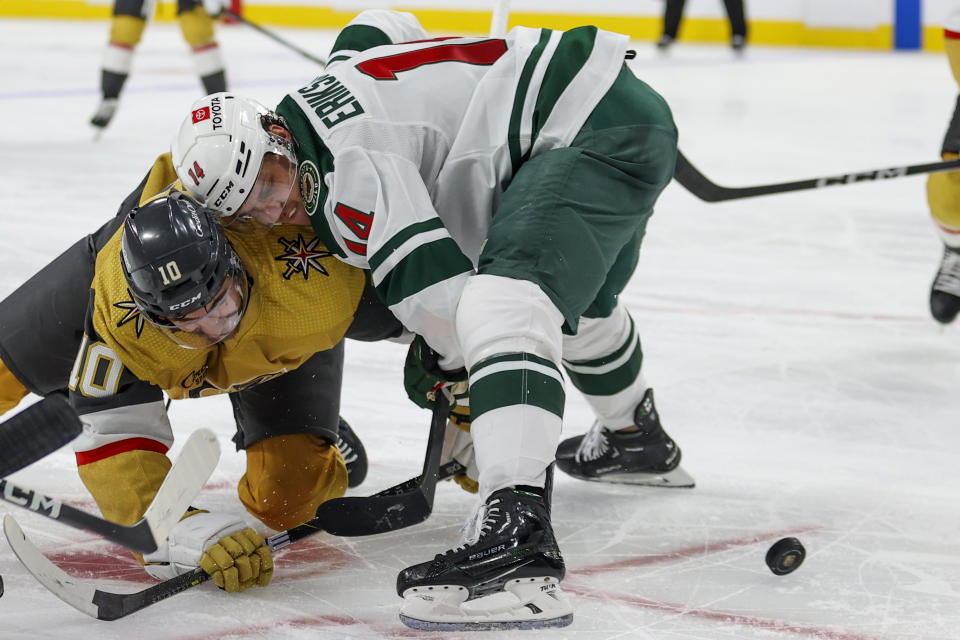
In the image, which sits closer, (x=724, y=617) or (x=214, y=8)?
(x=724, y=617)

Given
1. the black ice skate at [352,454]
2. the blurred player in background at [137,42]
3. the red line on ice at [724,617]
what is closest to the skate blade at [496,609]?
the red line on ice at [724,617]

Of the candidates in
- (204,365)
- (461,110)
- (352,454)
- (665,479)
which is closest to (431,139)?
(461,110)

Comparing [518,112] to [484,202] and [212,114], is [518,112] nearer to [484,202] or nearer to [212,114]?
[484,202]

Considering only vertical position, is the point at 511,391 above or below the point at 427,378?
above

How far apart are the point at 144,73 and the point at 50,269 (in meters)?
7.10

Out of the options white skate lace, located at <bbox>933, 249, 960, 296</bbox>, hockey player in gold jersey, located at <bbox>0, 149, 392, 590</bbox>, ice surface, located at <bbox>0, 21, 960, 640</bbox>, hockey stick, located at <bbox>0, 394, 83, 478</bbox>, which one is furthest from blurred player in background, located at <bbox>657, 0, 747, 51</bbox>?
hockey stick, located at <bbox>0, 394, 83, 478</bbox>

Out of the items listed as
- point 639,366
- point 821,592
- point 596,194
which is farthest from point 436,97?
point 821,592

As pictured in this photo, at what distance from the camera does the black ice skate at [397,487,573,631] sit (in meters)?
1.53

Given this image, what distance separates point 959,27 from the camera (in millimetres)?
3270

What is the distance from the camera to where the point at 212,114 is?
1804mm

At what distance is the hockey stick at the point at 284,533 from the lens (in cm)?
166

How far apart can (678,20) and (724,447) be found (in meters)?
7.91

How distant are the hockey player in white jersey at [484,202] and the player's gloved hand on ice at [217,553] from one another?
0.95ft

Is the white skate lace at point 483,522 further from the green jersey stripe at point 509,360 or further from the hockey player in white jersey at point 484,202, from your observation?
the green jersey stripe at point 509,360
